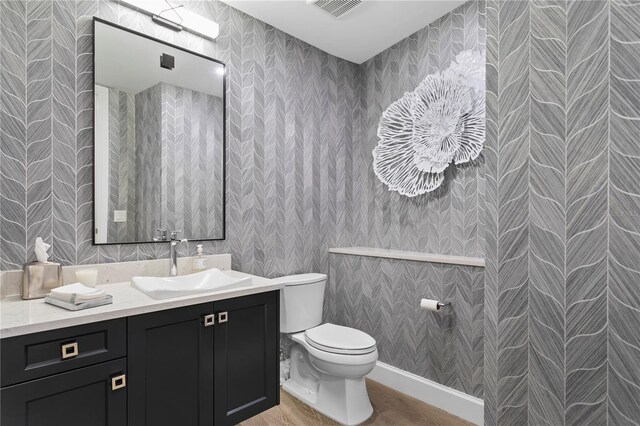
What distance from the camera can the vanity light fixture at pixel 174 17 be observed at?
1991mm

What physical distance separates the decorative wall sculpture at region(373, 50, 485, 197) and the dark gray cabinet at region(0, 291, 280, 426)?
1412 mm

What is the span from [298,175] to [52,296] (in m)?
1.73

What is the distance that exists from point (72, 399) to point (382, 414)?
1.69 m

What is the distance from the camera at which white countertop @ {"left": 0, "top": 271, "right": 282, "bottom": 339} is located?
1.20 meters

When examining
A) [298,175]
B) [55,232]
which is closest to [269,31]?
[298,175]

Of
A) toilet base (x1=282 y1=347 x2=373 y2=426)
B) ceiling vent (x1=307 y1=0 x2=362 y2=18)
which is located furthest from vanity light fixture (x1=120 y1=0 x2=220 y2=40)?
toilet base (x1=282 y1=347 x2=373 y2=426)

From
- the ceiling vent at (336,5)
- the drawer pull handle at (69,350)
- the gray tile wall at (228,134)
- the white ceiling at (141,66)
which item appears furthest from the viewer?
the ceiling vent at (336,5)

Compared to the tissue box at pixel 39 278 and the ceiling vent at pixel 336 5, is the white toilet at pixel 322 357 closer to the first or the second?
the tissue box at pixel 39 278

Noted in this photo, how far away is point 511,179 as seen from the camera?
1.40 m

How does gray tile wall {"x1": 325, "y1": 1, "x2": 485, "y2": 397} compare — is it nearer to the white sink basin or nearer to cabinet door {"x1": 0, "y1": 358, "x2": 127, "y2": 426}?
the white sink basin

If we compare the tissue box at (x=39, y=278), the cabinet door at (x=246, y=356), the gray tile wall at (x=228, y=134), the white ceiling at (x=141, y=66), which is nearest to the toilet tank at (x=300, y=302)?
the gray tile wall at (x=228, y=134)

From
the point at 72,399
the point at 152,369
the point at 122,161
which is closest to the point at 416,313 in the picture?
the point at 152,369

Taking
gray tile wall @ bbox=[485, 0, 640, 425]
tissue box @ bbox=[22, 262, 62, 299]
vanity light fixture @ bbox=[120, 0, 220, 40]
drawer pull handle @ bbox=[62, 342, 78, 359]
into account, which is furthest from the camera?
vanity light fixture @ bbox=[120, 0, 220, 40]

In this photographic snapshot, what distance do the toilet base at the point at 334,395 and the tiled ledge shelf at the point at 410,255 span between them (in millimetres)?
830
